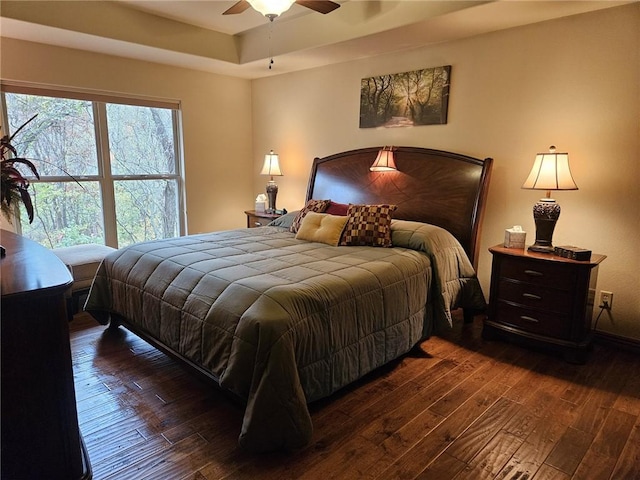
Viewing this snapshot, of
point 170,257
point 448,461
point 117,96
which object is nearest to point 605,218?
point 448,461

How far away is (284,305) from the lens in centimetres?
194

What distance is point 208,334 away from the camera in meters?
2.07

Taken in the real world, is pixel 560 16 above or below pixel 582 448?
above

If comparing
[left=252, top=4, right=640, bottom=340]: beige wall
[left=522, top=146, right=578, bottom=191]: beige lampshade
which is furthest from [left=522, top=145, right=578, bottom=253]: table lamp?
[left=252, top=4, right=640, bottom=340]: beige wall

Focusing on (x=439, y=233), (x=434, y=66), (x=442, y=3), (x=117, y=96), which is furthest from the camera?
(x=117, y=96)

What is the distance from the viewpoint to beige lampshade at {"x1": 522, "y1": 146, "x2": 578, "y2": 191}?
8.79 feet

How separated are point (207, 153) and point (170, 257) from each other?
2.73 meters

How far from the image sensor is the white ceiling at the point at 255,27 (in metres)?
2.91

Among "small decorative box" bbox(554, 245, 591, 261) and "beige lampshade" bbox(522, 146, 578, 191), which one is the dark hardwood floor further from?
"beige lampshade" bbox(522, 146, 578, 191)

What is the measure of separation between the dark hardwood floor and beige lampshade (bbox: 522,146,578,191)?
118 centimetres

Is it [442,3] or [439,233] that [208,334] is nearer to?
[439,233]

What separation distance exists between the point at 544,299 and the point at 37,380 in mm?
2835

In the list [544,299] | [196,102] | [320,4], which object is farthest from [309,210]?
[196,102]

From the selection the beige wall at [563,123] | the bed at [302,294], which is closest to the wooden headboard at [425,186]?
the bed at [302,294]
